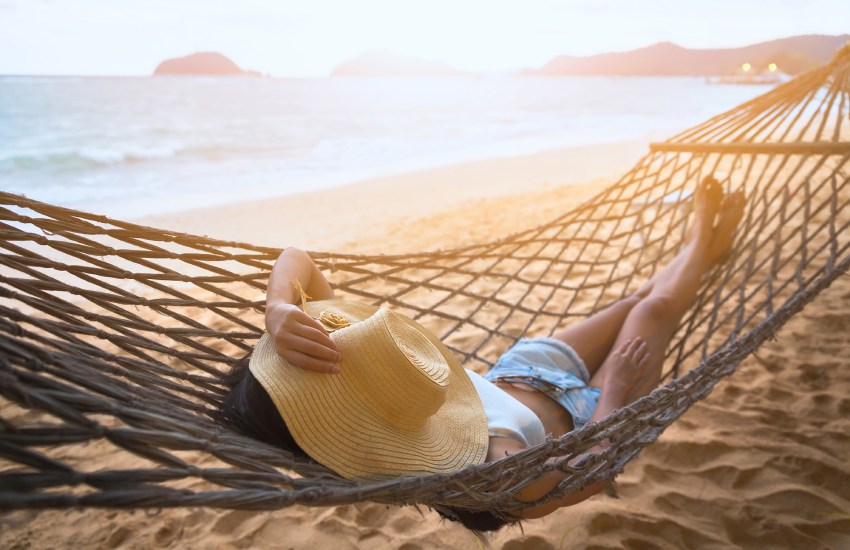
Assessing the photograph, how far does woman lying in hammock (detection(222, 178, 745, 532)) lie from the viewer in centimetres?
86

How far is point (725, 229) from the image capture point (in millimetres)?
1708

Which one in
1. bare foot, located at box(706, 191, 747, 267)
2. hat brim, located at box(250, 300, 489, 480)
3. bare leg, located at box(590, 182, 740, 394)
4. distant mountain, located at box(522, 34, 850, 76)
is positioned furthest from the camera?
distant mountain, located at box(522, 34, 850, 76)

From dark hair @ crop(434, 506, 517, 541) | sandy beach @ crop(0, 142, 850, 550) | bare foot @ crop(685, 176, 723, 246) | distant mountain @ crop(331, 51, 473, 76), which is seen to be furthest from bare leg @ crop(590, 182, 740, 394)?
distant mountain @ crop(331, 51, 473, 76)

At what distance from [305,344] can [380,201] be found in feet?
14.1

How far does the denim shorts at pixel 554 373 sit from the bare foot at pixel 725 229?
57cm

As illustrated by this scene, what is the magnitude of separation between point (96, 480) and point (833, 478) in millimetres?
Result: 1486

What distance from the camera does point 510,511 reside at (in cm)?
97

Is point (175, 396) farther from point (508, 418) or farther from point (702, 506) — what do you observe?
point (702, 506)

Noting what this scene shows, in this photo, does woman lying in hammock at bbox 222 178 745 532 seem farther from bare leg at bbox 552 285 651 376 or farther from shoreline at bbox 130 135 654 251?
shoreline at bbox 130 135 654 251

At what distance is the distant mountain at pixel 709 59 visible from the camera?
3.05 metres

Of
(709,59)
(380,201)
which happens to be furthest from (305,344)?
(709,59)

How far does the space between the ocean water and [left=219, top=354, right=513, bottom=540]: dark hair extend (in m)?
4.28

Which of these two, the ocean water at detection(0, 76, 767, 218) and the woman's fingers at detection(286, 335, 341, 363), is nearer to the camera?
the woman's fingers at detection(286, 335, 341, 363)

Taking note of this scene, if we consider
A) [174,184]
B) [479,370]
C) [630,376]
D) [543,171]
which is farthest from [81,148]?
[630,376]
